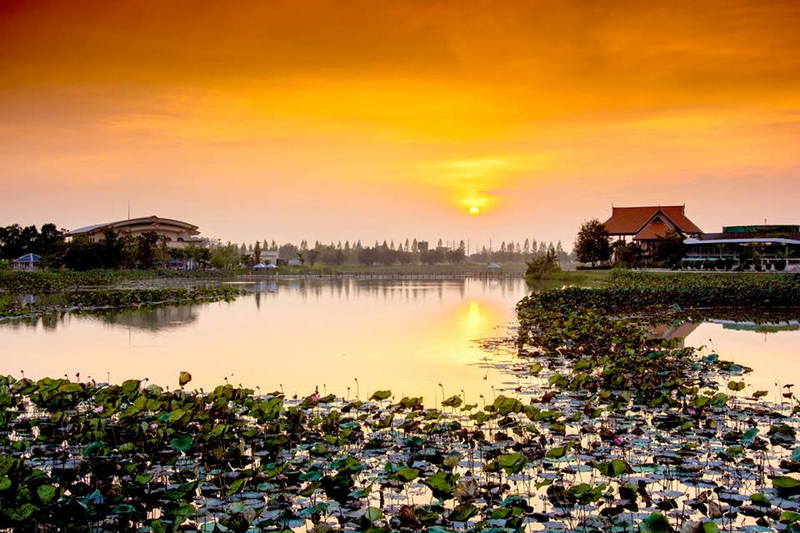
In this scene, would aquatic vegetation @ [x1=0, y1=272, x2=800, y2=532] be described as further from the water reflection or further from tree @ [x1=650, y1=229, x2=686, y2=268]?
tree @ [x1=650, y1=229, x2=686, y2=268]

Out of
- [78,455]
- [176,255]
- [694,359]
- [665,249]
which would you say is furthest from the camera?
[176,255]

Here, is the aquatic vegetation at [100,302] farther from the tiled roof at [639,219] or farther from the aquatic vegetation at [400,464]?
the tiled roof at [639,219]

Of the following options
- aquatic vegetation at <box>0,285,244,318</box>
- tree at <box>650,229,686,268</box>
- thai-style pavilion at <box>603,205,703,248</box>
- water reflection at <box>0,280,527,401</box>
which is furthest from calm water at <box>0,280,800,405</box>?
thai-style pavilion at <box>603,205,703,248</box>

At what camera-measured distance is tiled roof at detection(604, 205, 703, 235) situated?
59.3 m

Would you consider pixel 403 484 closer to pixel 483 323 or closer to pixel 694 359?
pixel 694 359

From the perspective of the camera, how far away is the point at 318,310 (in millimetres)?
28406

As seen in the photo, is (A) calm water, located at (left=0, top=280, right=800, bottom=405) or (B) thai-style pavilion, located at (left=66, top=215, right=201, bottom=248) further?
(B) thai-style pavilion, located at (left=66, top=215, right=201, bottom=248)

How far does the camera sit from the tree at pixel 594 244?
55031mm

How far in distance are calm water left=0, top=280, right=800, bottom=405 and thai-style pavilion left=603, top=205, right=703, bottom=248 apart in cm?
3327

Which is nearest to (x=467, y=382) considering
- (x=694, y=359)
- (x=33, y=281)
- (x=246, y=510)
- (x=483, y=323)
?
(x=694, y=359)

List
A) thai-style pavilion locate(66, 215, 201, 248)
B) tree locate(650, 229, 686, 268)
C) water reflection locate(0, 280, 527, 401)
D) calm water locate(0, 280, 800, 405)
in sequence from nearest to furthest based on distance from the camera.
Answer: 1. calm water locate(0, 280, 800, 405)
2. water reflection locate(0, 280, 527, 401)
3. tree locate(650, 229, 686, 268)
4. thai-style pavilion locate(66, 215, 201, 248)

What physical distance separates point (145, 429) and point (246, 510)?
266cm

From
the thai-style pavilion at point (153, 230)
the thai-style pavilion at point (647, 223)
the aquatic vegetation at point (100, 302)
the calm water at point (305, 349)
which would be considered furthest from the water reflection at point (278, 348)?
the thai-style pavilion at point (153, 230)

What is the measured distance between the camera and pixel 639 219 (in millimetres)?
60969
